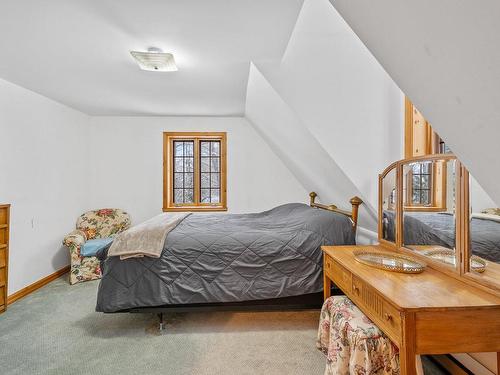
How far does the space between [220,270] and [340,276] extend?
38.1 inches

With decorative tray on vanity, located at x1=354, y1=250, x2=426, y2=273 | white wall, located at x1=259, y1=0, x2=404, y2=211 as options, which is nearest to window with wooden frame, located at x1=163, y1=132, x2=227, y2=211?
white wall, located at x1=259, y1=0, x2=404, y2=211

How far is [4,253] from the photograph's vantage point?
2475 millimetres

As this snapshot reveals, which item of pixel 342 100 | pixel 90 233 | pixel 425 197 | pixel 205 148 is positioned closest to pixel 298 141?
pixel 342 100

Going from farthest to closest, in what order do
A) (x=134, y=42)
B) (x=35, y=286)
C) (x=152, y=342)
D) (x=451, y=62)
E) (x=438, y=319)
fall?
(x=35, y=286) < (x=152, y=342) < (x=134, y=42) < (x=438, y=319) < (x=451, y=62)

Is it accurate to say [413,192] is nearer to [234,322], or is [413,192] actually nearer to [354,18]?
[354,18]

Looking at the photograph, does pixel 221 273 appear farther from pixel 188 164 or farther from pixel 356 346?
pixel 188 164

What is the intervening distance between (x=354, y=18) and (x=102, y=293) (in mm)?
2463

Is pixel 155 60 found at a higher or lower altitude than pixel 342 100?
higher

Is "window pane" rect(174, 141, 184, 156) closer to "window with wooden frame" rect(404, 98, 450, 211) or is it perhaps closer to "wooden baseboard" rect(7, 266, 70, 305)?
"wooden baseboard" rect(7, 266, 70, 305)

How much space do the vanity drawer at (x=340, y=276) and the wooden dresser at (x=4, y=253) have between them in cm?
299

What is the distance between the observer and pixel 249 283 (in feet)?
7.06

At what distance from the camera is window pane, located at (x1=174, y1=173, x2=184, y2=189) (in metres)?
4.41

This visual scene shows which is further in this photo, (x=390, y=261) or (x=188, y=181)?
(x=188, y=181)

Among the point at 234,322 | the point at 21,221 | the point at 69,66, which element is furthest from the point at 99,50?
the point at 234,322
